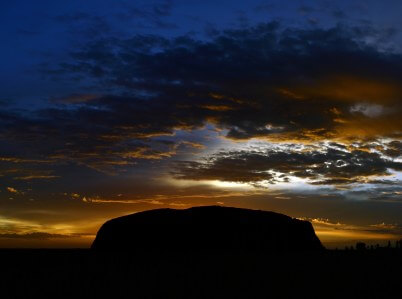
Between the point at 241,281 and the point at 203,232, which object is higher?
the point at 203,232

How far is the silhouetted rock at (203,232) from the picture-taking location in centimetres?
4431

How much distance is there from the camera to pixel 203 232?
147 feet

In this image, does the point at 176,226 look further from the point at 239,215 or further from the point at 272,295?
the point at 272,295

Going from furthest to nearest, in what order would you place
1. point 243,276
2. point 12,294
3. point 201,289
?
point 243,276, point 12,294, point 201,289

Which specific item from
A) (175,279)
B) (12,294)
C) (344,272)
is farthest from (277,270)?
(12,294)

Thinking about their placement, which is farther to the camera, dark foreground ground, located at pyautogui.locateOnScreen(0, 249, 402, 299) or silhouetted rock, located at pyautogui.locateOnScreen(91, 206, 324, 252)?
silhouetted rock, located at pyautogui.locateOnScreen(91, 206, 324, 252)

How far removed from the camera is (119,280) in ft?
68.9

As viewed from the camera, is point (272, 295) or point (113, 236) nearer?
point (272, 295)

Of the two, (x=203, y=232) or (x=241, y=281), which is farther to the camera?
(x=203, y=232)

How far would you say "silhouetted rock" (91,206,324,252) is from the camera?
145 ft

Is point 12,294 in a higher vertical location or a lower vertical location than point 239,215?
lower

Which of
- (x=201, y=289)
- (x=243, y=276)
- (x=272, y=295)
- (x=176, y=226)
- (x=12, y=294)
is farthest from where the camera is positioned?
(x=176, y=226)

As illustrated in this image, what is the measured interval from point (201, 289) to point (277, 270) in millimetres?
4779

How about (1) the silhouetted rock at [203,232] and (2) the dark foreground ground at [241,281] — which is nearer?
(2) the dark foreground ground at [241,281]
